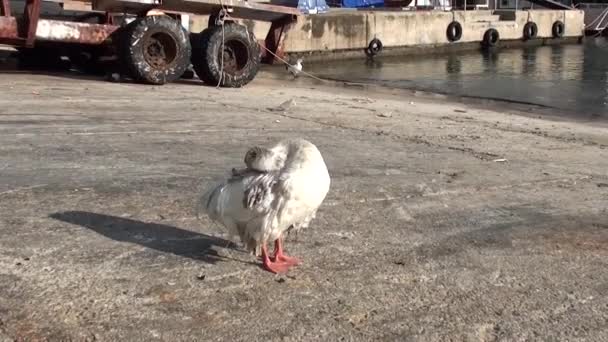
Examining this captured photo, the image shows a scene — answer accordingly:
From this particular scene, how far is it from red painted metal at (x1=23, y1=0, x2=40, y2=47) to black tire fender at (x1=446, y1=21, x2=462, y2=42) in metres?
28.2

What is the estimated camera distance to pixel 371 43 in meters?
33.3

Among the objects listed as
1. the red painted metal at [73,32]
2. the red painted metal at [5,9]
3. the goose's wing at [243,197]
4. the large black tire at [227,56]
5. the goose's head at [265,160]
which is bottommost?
the goose's wing at [243,197]

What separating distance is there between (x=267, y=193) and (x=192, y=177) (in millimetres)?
2530

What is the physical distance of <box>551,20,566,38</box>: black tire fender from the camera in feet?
147

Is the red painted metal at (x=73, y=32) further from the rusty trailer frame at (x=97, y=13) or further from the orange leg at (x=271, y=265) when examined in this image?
the orange leg at (x=271, y=265)

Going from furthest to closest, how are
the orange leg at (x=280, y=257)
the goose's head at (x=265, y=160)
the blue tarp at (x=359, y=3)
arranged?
the blue tarp at (x=359, y=3) → the orange leg at (x=280, y=257) → the goose's head at (x=265, y=160)

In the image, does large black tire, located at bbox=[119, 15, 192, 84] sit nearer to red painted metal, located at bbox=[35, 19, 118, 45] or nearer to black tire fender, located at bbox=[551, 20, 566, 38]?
red painted metal, located at bbox=[35, 19, 118, 45]

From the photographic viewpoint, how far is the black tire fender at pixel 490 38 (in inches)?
1573

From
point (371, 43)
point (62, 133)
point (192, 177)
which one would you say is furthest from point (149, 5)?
point (371, 43)

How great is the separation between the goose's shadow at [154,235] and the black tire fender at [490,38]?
37.4 metres

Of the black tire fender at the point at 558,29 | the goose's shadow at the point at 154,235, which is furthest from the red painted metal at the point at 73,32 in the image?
the black tire fender at the point at 558,29

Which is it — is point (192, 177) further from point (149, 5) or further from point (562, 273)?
point (149, 5)

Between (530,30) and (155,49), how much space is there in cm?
3392

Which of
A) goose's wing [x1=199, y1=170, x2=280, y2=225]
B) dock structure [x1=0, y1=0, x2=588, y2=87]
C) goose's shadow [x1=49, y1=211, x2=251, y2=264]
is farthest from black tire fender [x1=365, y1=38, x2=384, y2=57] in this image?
goose's wing [x1=199, y1=170, x2=280, y2=225]
